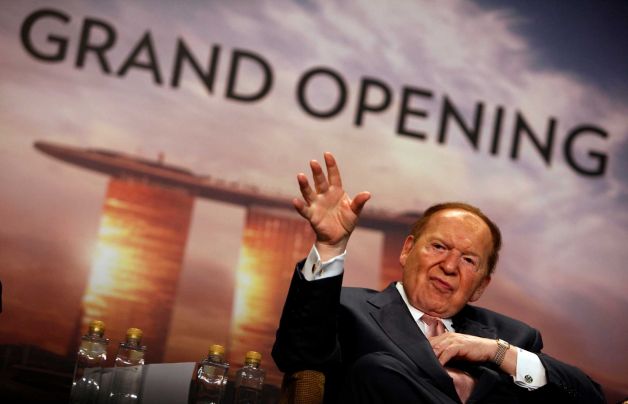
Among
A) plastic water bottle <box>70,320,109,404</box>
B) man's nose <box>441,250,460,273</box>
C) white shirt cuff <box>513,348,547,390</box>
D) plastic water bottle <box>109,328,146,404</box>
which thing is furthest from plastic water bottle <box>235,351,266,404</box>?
white shirt cuff <box>513,348,547,390</box>

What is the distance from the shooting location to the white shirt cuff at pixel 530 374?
77.6 inches

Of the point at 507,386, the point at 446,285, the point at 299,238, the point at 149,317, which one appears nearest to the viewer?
the point at 507,386

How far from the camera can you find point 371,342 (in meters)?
1.94

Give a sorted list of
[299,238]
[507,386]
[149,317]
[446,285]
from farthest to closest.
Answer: [299,238], [149,317], [446,285], [507,386]

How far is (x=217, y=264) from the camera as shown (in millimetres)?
4180

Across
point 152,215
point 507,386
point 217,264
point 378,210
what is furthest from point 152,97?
point 507,386

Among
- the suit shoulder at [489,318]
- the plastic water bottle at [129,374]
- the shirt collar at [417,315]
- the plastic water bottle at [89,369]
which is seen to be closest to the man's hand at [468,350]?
the shirt collar at [417,315]

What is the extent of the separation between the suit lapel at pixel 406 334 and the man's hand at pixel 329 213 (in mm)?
271

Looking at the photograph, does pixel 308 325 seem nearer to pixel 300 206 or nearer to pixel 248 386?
pixel 300 206

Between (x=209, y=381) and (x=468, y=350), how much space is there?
707 mm

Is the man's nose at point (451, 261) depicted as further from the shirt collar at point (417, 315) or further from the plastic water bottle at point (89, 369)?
the plastic water bottle at point (89, 369)

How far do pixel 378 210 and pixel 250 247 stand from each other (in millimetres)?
738

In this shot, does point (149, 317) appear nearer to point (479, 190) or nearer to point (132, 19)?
point (132, 19)

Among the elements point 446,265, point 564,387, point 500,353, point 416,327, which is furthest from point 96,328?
point 564,387
